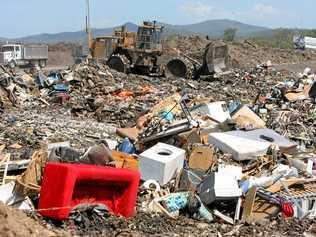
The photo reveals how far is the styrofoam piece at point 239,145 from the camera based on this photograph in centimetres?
943

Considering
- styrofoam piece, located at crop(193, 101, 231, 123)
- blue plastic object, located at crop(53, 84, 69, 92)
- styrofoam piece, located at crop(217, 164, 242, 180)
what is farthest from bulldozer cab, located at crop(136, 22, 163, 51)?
styrofoam piece, located at crop(217, 164, 242, 180)

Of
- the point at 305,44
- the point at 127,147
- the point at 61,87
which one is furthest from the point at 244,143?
the point at 305,44

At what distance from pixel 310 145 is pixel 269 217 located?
4.67m

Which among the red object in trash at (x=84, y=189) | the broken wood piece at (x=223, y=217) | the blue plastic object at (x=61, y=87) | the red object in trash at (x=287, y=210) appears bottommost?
the blue plastic object at (x=61, y=87)

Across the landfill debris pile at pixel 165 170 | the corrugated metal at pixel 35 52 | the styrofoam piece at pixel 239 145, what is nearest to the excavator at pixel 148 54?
the landfill debris pile at pixel 165 170

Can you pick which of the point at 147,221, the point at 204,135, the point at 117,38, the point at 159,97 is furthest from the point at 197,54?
the point at 147,221

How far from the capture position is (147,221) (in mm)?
7051

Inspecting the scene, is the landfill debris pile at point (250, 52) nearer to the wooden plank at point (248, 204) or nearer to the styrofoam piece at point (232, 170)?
the styrofoam piece at point (232, 170)

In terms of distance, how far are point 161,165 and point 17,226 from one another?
3358mm

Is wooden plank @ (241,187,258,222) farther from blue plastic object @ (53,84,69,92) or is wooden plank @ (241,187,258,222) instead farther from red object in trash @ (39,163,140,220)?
blue plastic object @ (53,84,69,92)

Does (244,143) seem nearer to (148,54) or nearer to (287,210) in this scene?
(287,210)

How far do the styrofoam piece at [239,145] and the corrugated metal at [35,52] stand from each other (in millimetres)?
28803

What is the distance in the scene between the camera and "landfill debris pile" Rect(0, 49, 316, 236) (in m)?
6.69

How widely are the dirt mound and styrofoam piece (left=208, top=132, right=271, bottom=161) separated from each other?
413cm
